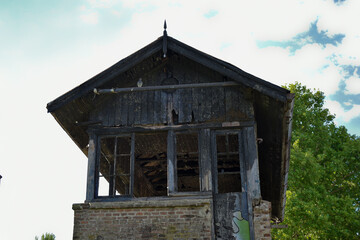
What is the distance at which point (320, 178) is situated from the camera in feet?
73.4

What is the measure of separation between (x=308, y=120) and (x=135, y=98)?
50.1 feet

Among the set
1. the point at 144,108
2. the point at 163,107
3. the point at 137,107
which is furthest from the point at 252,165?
the point at 137,107

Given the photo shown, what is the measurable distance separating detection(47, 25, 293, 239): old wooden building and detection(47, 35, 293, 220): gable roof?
0.9 inches

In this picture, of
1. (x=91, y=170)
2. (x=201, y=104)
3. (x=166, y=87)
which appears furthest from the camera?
(x=166, y=87)

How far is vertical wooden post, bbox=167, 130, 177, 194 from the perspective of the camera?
10062mm

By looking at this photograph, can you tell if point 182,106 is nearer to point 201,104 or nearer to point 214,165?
point 201,104

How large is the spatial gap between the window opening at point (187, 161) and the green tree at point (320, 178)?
217 inches

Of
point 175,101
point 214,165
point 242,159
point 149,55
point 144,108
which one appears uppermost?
point 149,55

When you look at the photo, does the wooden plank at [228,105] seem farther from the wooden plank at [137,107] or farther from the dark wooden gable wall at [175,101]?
the wooden plank at [137,107]

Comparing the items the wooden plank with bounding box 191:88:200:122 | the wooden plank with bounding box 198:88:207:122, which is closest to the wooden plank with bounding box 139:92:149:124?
the wooden plank with bounding box 191:88:200:122

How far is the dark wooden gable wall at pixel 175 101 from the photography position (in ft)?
34.9

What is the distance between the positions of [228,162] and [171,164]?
196 inches

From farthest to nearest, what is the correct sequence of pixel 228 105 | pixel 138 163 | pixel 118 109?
pixel 138 163 < pixel 118 109 < pixel 228 105

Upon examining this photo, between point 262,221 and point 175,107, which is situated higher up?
point 175,107
